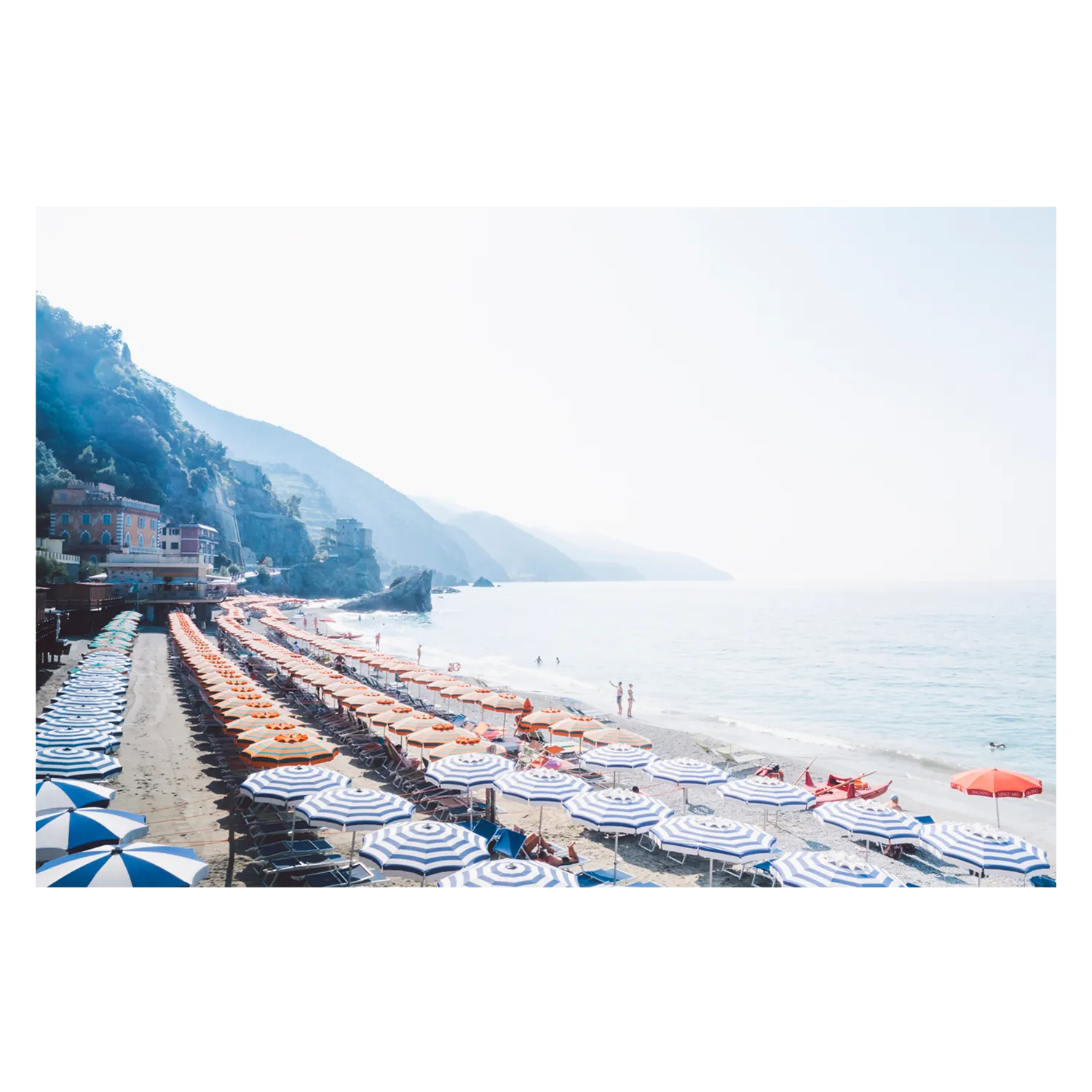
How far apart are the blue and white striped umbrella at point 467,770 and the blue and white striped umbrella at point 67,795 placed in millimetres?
4223

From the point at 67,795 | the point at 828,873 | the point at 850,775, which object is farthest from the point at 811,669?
the point at 67,795

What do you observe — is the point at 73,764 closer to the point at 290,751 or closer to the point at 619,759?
the point at 290,751

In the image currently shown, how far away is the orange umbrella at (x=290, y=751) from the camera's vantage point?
10320mm

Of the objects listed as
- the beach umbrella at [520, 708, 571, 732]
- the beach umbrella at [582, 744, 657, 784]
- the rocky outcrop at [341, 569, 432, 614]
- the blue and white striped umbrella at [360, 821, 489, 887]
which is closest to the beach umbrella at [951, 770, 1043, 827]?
the beach umbrella at [582, 744, 657, 784]

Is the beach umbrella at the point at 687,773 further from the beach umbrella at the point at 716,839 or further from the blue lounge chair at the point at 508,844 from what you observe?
the blue lounge chair at the point at 508,844

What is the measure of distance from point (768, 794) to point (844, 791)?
11.5 feet

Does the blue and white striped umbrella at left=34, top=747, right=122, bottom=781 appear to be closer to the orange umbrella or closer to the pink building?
the orange umbrella

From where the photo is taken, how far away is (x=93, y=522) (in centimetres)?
4800

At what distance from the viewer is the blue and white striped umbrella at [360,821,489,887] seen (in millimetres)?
6992

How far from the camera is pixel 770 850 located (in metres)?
8.18

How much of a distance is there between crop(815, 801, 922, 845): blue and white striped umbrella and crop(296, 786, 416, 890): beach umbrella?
614 cm
